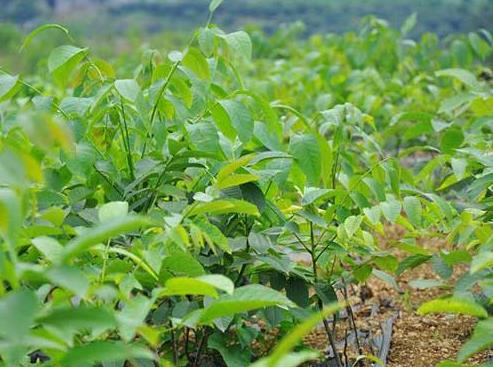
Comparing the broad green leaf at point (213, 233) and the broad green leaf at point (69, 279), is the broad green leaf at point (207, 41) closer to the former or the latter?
the broad green leaf at point (213, 233)

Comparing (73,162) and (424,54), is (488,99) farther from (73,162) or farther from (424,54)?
(424,54)

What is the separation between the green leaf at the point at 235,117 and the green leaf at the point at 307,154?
0.09 meters

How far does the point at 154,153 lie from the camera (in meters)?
1.46

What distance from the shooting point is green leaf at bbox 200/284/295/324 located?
1.01 meters

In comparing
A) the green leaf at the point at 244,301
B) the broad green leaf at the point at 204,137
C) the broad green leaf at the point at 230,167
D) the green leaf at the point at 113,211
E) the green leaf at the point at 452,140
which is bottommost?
the green leaf at the point at 452,140

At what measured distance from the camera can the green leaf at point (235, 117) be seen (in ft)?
4.49

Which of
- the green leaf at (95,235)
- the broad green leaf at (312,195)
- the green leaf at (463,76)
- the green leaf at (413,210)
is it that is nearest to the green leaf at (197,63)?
the broad green leaf at (312,195)

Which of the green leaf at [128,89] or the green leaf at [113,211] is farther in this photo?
the green leaf at [128,89]

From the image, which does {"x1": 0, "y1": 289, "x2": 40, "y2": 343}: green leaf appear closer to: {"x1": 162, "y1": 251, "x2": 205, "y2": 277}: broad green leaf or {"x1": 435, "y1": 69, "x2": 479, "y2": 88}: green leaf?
{"x1": 162, "y1": 251, "x2": 205, "y2": 277}: broad green leaf

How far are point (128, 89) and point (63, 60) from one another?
128mm

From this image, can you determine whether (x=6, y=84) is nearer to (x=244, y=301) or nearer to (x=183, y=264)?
(x=183, y=264)

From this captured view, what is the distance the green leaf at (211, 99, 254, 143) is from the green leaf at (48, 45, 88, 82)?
23 centimetres

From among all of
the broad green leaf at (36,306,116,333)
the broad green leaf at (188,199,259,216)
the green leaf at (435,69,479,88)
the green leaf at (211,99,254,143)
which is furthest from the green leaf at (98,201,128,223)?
the green leaf at (435,69,479,88)

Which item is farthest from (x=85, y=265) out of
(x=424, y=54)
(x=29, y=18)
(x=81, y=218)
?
(x=29, y=18)
